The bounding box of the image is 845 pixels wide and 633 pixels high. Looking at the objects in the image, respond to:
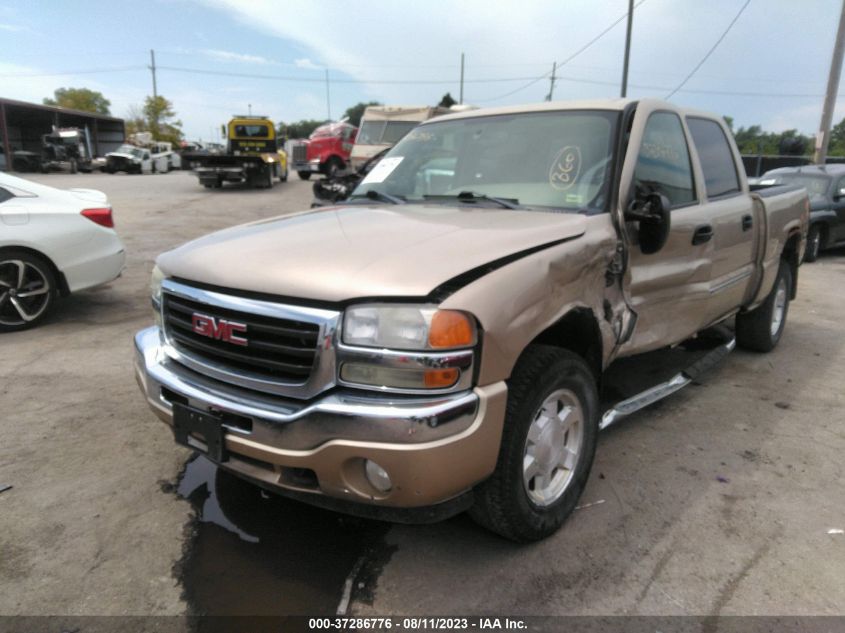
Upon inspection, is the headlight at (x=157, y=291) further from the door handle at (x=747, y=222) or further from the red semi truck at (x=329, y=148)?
the red semi truck at (x=329, y=148)

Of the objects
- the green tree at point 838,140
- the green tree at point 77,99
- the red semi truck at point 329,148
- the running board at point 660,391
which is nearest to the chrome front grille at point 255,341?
the running board at point 660,391

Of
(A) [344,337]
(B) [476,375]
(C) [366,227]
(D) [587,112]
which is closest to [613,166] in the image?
(D) [587,112]

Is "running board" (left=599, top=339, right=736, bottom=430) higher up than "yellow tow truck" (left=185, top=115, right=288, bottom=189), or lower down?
lower down

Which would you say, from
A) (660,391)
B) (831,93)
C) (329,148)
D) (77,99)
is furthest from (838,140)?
(77,99)

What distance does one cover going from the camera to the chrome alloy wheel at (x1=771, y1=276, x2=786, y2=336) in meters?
5.21

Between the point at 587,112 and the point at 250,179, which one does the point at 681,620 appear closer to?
the point at 587,112

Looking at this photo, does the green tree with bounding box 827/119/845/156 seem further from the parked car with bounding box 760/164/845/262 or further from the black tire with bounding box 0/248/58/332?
the black tire with bounding box 0/248/58/332

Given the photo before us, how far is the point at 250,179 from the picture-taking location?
22234 millimetres

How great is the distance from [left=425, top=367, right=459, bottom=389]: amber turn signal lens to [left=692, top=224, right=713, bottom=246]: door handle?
2.15 metres

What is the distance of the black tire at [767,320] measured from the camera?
5078 mm

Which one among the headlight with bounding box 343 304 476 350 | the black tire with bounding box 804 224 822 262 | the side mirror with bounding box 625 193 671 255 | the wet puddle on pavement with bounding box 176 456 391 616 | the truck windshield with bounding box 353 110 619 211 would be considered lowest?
the wet puddle on pavement with bounding box 176 456 391 616

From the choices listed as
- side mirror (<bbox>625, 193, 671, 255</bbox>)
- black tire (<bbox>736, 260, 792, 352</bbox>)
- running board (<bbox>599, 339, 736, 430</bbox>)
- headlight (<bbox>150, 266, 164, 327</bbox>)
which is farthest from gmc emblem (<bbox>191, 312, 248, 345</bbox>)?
black tire (<bbox>736, 260, 792, 352</bbox>)

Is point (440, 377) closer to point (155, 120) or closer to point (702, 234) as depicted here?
point (702, 234)

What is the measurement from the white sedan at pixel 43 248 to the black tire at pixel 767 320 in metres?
5.83
